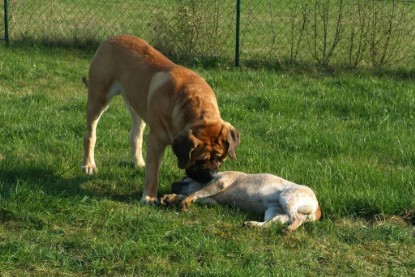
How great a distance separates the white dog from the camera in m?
5.79

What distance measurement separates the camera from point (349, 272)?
5043mm

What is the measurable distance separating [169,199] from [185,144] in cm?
71

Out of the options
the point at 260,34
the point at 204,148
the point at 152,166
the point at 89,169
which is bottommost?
the point at 260,34

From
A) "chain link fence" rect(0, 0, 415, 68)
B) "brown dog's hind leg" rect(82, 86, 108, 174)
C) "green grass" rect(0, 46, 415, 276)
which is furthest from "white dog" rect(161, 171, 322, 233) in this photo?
"chain link fence" rect(0, 0, 415, 68)

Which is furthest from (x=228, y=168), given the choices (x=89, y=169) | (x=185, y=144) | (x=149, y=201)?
(x=185, y=144)

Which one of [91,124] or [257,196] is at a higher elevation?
[91,124]

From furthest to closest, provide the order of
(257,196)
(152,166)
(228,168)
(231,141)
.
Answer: (228,168), (152,166), (257,196), (231,141)

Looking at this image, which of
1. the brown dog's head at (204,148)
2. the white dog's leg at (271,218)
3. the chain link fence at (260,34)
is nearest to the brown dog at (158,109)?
the brown dog's head at (204,148)

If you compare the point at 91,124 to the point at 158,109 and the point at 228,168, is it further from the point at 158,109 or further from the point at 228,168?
the point at 228,168

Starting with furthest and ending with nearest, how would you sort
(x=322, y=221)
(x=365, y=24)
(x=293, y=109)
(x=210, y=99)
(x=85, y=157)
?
(x=365, y=24) < (x=293, y=109) < (x=85, y=157) < (x=210, y=99) < (x=322, y=221)

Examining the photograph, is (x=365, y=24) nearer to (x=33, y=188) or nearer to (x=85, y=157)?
(x=85, y=157)

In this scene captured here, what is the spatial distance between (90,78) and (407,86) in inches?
209

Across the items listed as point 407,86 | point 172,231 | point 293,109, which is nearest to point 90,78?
point 172,231

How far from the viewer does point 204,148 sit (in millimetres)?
5816
